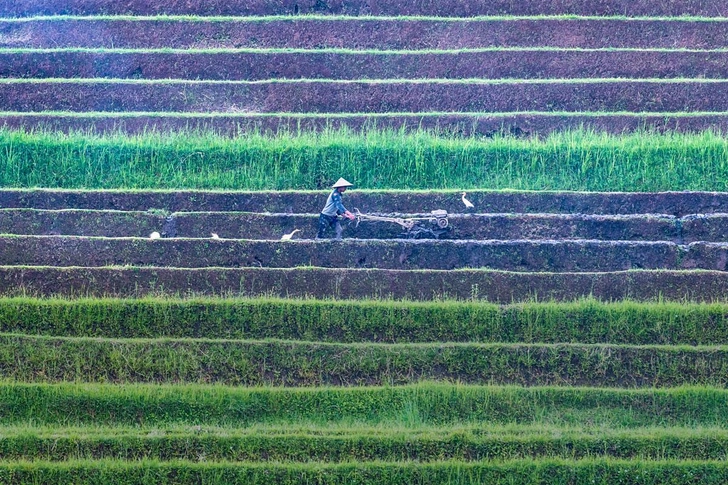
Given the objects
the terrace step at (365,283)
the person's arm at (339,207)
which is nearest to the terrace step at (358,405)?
the terrace step at (365,283)

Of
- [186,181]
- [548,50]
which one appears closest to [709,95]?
[548,50]

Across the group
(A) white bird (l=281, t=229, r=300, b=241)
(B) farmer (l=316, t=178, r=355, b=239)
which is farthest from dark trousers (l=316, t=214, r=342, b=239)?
(A) white bird (l=281, t=229, r=300, b=241)

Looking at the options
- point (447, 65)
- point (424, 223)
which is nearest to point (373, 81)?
point (447, 65)

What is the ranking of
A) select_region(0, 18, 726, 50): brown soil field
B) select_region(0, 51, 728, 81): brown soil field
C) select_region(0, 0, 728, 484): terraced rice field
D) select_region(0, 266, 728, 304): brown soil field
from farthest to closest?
select_region(0, 18, 726, 50): brown soil field, select_region(0, 51, 728, 81): brown soil field, select_region(0, 266, 728, 304): brown soil field, select_region(0, 0, 728, 484): terraced rice field

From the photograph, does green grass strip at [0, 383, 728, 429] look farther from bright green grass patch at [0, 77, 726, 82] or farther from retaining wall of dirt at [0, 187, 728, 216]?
bright green grass patch at [0, 77, 726, 82]

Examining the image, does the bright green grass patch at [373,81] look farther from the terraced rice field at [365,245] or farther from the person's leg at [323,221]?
the person's leg at [323,221]

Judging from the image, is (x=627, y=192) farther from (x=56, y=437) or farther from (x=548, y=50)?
(x=56, y=437)
